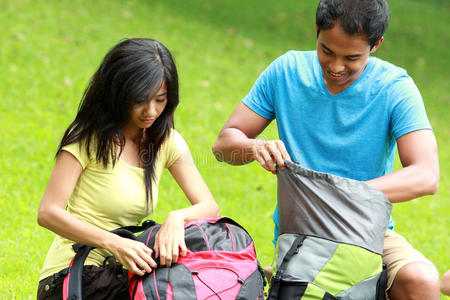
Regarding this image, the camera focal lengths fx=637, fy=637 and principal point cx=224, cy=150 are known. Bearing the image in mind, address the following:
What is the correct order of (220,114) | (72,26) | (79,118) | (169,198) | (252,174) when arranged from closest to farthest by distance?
1. (79,118)
2. (169,198)
3. (252,174)
4. (220,114)
5. (72,26)

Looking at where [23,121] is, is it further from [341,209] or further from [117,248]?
[341,209]


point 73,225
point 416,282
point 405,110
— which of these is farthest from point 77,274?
point 405,110

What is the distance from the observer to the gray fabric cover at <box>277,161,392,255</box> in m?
2.58

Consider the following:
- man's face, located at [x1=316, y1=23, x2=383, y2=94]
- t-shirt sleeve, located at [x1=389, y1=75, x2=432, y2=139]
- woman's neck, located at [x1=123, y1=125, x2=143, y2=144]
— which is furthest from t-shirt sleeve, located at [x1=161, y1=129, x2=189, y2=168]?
t-shirt sleeve, located at [x1=389, y1=75, x2=432, y2=139]

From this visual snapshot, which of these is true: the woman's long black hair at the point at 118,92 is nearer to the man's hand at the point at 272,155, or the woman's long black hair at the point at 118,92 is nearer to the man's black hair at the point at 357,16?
the man's hand at the point at 272,155

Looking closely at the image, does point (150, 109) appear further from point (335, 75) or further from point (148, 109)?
point (335, 75)

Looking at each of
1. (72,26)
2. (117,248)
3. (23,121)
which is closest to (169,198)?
(23,121)

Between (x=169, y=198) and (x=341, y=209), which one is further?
(x=169, y=198)

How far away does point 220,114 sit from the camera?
7352 millimetres

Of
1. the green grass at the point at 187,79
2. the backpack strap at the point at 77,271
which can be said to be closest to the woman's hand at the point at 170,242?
the backpack strap at the point at 77,271

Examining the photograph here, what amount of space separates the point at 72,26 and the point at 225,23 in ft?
9.97

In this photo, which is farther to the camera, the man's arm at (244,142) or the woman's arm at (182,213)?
the man's arm at (244,142)

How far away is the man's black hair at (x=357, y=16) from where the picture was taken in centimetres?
276

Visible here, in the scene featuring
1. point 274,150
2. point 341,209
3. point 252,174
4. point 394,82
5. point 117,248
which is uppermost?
point 394,82
